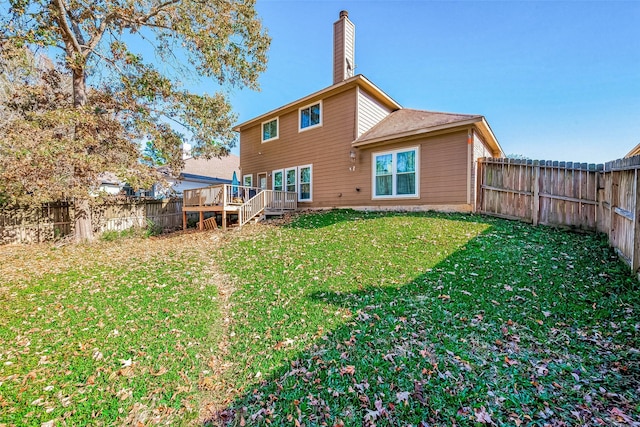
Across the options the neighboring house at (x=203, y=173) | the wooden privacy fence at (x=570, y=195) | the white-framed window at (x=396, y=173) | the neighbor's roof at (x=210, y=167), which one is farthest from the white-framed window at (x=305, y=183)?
the neighbor's roof at (x=210, y=167)

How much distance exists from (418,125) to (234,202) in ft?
24.9

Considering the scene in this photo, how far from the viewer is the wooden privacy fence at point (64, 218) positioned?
884 cm

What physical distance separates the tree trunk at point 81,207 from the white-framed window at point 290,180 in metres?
7.82

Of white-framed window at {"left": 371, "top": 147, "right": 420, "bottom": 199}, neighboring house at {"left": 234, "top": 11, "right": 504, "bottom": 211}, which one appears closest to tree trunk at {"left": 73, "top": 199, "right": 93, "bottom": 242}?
neighboring house at {"left": 234, "top": 11, "right": 504, "bottom": 211}

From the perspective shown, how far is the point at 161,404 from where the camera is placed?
8.51 ft

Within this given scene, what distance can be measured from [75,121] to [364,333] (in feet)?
32.1

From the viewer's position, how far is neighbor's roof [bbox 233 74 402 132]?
36.6ft

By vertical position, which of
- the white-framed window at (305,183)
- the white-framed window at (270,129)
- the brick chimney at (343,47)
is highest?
the brick chimney at (343,47)

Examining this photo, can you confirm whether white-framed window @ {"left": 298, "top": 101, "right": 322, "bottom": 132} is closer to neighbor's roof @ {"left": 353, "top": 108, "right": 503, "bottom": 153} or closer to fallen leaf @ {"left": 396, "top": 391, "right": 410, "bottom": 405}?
neighbor's roof @ {"left": 353, "top": 108, "right": 503, "bottom": 153}

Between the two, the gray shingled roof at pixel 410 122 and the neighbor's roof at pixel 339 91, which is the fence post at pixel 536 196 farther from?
the neighbor's roof at pixel 339 91

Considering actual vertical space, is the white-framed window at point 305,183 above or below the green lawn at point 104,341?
above

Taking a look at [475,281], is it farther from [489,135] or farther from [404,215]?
[489,135]

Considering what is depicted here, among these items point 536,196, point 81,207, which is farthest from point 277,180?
point 536,196

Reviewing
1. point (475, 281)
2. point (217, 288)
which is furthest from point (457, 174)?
point (217, 288)
